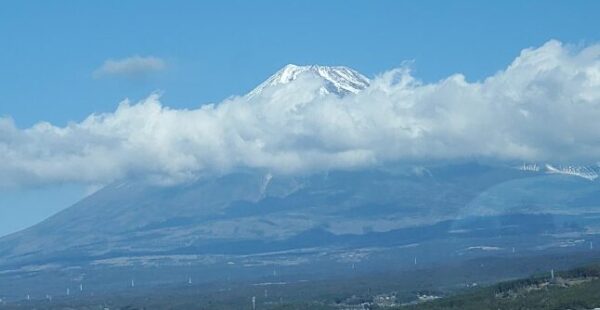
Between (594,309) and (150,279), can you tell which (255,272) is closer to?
(150,279)

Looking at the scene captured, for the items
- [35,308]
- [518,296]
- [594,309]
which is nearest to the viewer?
[594,309]

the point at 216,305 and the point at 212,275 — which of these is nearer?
the point at 216,305

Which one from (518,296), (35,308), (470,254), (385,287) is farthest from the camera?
(470,254)

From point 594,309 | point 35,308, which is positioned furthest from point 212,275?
point 594,309

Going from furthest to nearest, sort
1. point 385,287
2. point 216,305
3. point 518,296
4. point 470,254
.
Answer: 1. point 470,254
2. point 385,287
3. point 216,305
4. point 518,296

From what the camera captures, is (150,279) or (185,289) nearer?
(185,289)

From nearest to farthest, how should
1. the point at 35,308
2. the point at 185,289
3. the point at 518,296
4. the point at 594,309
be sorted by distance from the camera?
the point at 594,309 → the point at 518,296 → the point at 35,308 → the point at 185,289

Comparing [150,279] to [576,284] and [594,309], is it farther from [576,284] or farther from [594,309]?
[594,309]

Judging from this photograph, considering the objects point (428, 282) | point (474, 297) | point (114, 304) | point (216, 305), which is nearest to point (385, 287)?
point (428, 282)
